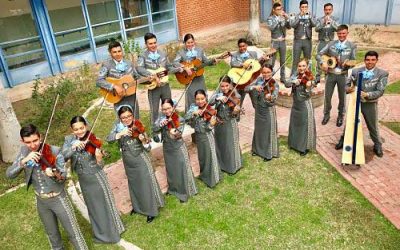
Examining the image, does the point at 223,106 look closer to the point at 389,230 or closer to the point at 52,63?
the point at 389,230

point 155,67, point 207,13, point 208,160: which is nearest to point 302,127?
point 208,160

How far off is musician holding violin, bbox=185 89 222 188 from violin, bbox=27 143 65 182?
223cm

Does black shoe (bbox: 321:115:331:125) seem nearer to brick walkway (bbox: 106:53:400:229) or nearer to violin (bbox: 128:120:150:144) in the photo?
brick walkway (bbox: 106:53:400:229)

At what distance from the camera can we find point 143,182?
5.61 meters

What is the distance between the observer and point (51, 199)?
4.78 m

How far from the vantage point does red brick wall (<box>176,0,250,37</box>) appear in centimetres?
1562

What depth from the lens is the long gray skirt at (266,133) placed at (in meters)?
6.89

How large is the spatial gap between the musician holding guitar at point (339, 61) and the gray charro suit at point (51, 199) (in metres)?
5.70

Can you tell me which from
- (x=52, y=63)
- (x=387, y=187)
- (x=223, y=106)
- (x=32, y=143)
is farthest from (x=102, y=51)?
(x=387, y=187)

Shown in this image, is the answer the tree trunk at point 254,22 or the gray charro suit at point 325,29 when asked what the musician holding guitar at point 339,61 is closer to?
the gray charro suit at point 325,29

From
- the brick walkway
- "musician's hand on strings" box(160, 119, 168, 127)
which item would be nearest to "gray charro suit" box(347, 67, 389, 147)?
the brick walkway

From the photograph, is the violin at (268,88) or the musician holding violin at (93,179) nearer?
the musician holding violin at (93,179)

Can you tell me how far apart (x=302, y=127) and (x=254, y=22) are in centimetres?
866

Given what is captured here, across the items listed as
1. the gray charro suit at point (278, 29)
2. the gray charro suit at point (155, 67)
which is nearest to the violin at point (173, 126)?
the gray charro suit at point (155, 67)
